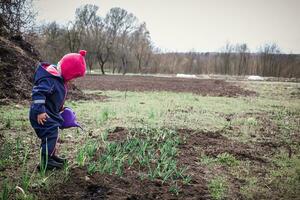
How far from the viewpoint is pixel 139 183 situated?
3.49 meters

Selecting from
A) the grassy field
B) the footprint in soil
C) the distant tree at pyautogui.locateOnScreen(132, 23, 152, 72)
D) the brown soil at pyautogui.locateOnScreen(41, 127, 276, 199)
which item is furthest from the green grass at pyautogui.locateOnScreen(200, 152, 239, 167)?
the distant tree at pyautogui.locateOnScreen(132, 23, 152, 72)

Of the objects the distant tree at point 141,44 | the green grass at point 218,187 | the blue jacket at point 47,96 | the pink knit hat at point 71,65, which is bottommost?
the green grass at point 218,187

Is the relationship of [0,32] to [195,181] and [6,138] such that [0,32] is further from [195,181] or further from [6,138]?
[195,181]

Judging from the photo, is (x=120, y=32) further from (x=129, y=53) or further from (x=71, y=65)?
(x=71, y=65)

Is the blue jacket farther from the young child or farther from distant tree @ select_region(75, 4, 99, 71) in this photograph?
distant tree @ select_region(75, 4, 99, 71)

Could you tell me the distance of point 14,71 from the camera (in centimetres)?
966

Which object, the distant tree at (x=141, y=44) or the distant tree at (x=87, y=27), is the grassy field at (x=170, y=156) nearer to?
the distant tree at (x=87, y=27)

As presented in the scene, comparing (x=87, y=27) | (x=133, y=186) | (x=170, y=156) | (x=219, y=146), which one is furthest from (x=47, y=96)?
(x=87, y=27)

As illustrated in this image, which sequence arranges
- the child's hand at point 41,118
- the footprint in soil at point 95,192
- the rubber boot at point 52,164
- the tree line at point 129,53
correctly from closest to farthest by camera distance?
the footprint in soil at point 95,192, the child's hand at point 41,118, the rubber boot at point 52,164, the tree line at point 129,53

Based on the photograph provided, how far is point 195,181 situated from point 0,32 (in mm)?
10103

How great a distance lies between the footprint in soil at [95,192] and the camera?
314 centimetres

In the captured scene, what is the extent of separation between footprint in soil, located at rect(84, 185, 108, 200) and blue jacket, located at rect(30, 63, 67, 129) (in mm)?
881

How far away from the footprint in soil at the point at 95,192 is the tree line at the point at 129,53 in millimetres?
42740

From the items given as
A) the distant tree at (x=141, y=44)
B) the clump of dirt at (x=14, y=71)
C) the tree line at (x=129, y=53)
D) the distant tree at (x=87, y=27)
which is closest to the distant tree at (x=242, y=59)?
the tree line at (x=129, y=53)
